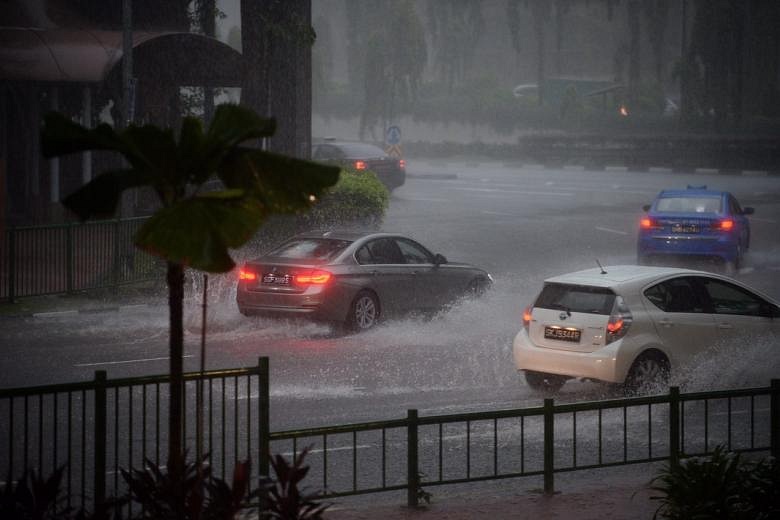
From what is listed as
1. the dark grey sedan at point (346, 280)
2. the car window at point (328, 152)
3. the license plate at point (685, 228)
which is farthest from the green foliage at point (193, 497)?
the car window at point (328, 152)

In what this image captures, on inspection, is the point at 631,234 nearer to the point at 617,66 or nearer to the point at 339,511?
the point at 339,511

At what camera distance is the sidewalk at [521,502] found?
9.00m

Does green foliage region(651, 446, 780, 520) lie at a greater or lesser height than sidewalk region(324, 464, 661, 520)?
greater

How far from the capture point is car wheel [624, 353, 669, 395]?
13.6 meters

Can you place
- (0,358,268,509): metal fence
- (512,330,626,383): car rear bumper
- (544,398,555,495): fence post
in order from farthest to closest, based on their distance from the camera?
(512,330,626,383): car rear bumper < (544,398,555,495): fence post < (0,358,268,509): metal fence

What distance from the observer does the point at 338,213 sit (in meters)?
25.3

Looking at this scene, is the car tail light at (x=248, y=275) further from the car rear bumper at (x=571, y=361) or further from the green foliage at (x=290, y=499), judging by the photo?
the green foliage at (x=290, y=499)

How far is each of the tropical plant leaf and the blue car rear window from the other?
20529 millimetres

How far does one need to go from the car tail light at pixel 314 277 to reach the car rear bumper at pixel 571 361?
14.1 ft

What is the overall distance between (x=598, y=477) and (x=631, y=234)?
931 inches

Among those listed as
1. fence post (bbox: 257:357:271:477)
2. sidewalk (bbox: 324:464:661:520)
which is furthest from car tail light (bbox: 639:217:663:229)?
fence post (bbox: 257:357:271:477)

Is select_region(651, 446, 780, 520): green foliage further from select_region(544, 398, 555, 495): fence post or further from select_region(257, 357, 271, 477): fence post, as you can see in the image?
select_region(257, 357, 271, 477): fence post

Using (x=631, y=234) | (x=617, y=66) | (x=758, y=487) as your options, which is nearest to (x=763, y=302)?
(x=758, y=487)

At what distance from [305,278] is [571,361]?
537 cm
